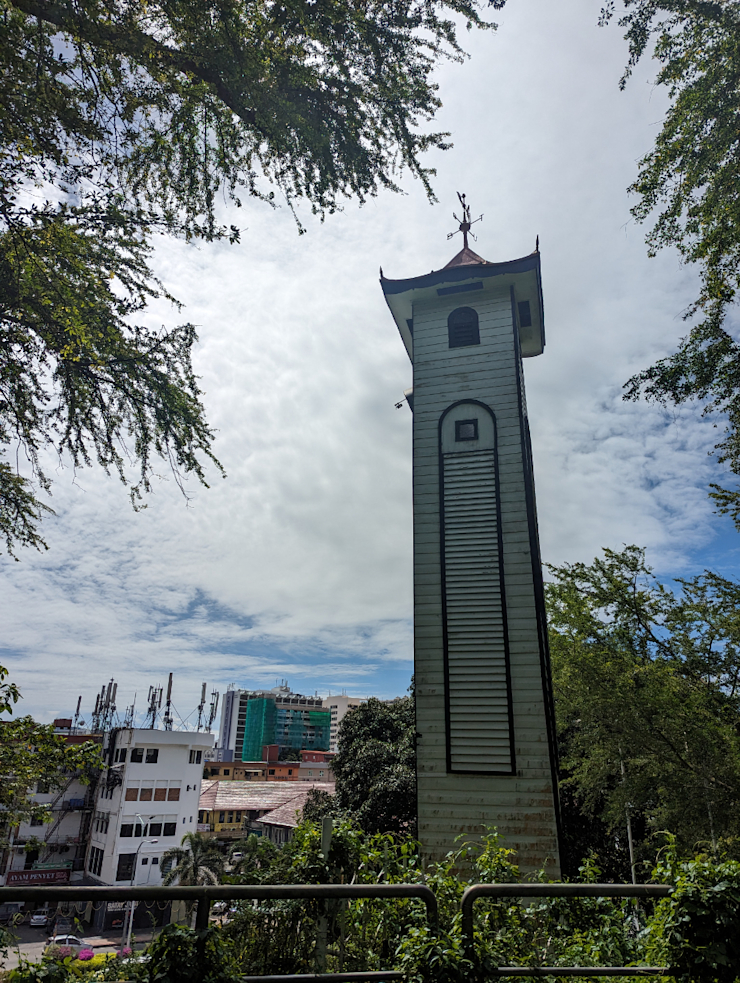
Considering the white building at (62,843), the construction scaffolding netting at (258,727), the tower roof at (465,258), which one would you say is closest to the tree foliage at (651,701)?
the tower roof at (465,258)

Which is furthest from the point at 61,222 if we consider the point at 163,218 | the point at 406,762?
the point at 406,762

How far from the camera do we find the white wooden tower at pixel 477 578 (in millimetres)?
8320

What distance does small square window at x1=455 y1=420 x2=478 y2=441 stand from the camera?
1047 cm

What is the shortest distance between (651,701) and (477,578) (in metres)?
5.64

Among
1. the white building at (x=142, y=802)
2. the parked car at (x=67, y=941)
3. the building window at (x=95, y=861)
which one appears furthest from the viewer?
the building window at (x=95, y=861)

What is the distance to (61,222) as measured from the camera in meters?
4.68

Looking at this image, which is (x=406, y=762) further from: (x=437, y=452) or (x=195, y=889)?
(x=195, y=889)

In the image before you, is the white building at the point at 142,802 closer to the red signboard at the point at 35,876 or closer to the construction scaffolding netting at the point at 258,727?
the red signboard at the point at 35,876

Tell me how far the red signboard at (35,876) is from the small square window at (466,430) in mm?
45956

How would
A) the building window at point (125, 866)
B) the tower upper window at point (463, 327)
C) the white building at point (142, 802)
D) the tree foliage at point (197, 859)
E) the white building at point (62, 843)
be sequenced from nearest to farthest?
the tower upper window at point (463, 327), the tree foliage at point (197, 859), the building window at point (125, 866), the white building at point (142, 802), the white building at point (62, 843)

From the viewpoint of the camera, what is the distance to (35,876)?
4003 cm

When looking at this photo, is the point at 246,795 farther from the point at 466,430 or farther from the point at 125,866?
the point at 466,430

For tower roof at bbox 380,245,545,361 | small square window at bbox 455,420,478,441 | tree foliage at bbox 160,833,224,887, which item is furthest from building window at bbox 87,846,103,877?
tower roof at bbox 380,245,545,361

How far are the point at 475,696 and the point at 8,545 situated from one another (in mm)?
6868
